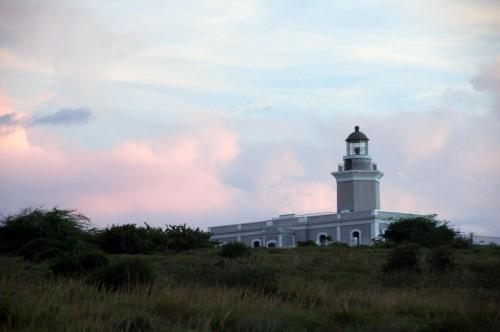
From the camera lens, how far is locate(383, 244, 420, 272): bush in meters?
32.1

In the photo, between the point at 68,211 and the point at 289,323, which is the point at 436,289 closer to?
the point at 289,323

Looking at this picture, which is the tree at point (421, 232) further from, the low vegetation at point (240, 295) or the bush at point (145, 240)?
the low vegetation at point (240, 295)

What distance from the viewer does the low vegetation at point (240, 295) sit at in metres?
14.8

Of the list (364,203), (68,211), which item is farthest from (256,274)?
(364,203)

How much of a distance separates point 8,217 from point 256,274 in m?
16.2

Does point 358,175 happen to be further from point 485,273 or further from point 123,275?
point 123,275

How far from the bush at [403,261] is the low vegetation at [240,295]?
0.04 metres

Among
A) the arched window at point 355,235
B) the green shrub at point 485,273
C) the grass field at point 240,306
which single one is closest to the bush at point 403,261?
the green shrub at point 485,273

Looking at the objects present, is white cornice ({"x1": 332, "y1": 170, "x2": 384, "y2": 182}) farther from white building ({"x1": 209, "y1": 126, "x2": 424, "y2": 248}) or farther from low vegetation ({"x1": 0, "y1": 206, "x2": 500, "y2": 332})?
low vegetation ({"x1": 0, "y1": 206, "x2": 500, "y2": 332})

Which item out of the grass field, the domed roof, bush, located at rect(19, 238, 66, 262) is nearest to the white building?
the domed roof

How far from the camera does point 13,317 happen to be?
542 inches

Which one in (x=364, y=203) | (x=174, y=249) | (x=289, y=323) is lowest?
(x=289, y=323)

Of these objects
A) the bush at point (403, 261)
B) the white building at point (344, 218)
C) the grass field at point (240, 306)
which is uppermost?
the white building at point (344, 218)

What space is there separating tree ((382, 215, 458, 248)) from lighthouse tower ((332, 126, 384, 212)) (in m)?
18.4
